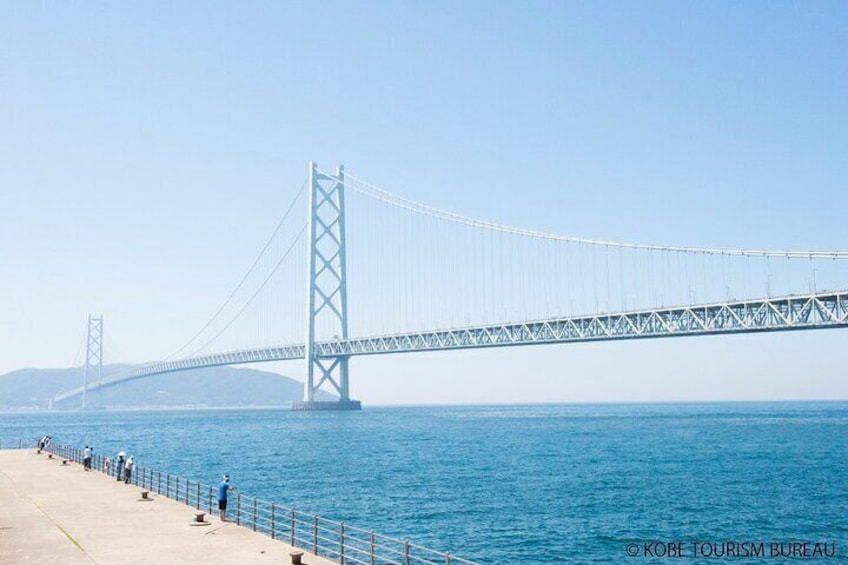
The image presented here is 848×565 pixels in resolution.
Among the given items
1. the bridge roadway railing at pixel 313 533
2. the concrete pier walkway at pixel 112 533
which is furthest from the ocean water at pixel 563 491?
the concrete pier walkway at pixel 112 533

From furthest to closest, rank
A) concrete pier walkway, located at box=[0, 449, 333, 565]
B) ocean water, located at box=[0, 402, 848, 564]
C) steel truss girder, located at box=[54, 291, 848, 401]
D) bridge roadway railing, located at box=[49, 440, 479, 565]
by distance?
steel truss girder, located at box=[54, 291, 848, 401], ocean water, located at box=[0, 402, 848, 564], bridge roadway railing, located at box=[49, 440, 479, 565], concrete pier walkway, located at box=[0, 449, 333, 565]

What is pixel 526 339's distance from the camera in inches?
4040

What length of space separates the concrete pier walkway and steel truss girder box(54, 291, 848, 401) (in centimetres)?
6669

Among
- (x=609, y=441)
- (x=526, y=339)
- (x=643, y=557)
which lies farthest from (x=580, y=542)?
(x=526, y=339)

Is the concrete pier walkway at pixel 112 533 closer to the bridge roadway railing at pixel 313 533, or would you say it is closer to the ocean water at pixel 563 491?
the bridge roadway railing at pixel 313 533

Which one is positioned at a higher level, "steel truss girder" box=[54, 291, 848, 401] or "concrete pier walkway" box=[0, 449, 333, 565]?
"steel truss girder" box=[54, 291, 848, 401]

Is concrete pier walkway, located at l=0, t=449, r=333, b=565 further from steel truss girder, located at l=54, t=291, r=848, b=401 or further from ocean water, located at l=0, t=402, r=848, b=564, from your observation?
steel truss girder, located at l=54, t=291, r=848, b=401

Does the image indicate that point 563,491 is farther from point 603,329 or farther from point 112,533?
point 603,329

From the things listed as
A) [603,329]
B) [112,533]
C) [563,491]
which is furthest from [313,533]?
[603,329]

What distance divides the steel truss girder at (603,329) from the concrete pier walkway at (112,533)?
2626 inches

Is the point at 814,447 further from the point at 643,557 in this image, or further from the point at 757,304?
the point at 643,557

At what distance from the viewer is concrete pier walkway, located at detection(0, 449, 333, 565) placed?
54.5 ft

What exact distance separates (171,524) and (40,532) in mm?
2949

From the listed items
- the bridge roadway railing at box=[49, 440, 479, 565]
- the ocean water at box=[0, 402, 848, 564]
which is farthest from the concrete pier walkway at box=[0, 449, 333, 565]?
the ocean water at box=[0, 402, 848, 564]
